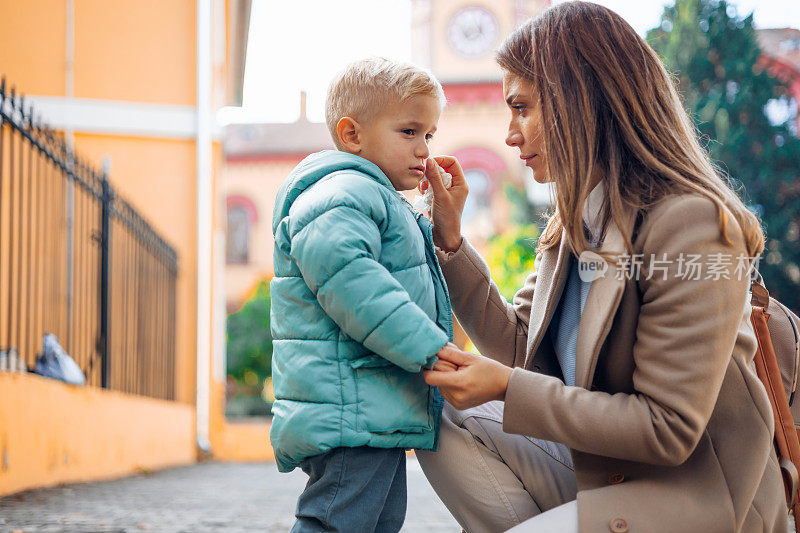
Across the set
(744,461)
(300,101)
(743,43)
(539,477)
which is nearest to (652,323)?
(744,461)

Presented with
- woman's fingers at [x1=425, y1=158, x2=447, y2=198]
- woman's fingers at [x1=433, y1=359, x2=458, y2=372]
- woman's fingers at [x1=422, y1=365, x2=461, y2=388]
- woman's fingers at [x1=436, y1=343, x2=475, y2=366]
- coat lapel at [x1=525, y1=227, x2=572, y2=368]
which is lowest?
woman's fingers at [x1=422, y1=365, x2=461, y2=388]

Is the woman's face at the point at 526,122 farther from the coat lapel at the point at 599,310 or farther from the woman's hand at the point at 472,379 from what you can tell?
the woman's hand at the point at 472,379

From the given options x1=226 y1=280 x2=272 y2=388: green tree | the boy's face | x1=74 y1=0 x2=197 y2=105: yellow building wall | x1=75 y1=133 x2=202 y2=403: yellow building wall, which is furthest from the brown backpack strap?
x1=226 y1=280 x2=272 y2=388: green tree

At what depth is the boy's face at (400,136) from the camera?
2.49 meters

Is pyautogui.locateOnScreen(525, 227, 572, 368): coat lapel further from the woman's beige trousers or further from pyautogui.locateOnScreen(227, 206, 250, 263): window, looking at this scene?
pyautogui.locateOnScreen(227, 206, 250, 263): window

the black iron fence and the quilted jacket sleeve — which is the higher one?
the quilted jacket sleeve

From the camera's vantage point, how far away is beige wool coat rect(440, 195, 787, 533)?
1.87 m

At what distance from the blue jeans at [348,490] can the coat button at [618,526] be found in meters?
0.56

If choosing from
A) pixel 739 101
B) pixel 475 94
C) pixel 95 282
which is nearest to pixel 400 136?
pixel 95 282

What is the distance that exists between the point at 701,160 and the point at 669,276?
1.27 ft

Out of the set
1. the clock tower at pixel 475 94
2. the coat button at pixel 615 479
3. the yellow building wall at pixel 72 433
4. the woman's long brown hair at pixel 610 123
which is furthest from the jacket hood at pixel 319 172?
the clock tower at pixel 475 94

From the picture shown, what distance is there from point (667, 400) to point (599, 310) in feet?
0.81

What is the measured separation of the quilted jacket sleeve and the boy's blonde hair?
41 cm

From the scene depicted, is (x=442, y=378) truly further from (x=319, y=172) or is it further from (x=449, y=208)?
(x=449, y=208)
